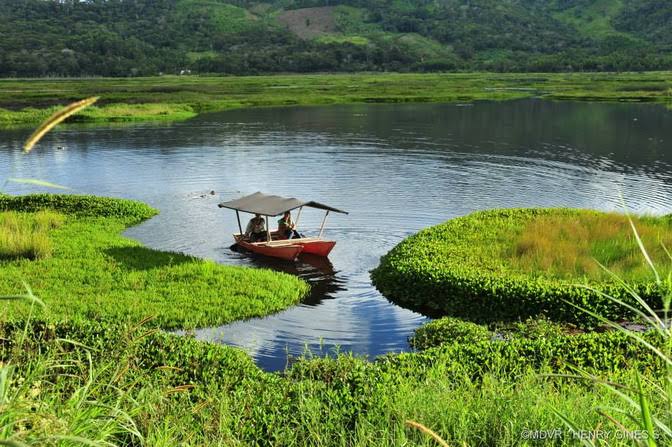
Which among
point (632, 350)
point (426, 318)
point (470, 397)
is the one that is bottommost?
point (426, 318)

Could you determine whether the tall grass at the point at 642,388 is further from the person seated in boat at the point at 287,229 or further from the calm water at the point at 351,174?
the person seated in boat at the point at 287,229

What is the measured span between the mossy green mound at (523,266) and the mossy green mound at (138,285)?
5.01m

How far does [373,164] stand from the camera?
199 ft

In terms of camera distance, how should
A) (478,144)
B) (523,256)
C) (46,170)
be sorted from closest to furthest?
1. (523,256)
2. (46,170)
3. (478,144)

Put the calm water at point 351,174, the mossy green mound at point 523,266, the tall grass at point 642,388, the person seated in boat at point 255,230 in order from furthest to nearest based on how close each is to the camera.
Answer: the person seated in boat at point 255,230, the calm water at point 351,174, the mossy green mound at point 523,266, the tall grass at point 642,388

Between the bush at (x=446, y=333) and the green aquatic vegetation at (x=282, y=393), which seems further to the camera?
the bush at (x=446, y=333)

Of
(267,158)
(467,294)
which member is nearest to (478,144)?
(267,158)

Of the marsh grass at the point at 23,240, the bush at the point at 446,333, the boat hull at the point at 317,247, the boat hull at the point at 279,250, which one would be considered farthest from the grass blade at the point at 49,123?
the marsh grass at the point at 23,240

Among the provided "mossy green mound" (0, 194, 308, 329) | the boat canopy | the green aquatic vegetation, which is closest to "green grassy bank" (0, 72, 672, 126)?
the boat canopy

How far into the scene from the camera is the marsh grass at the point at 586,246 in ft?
87.8

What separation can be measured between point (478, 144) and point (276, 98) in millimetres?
61289

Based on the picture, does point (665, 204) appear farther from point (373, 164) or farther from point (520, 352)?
point (520, 352)

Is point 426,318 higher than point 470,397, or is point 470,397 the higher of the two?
point 470,397

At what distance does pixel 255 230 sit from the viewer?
Result: 33438mm
